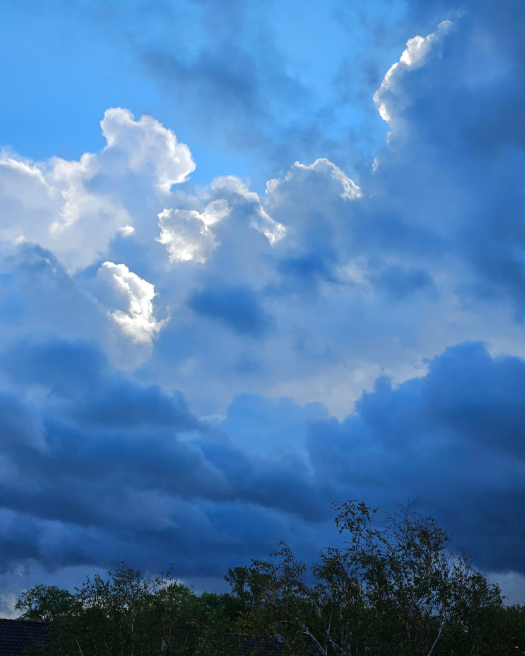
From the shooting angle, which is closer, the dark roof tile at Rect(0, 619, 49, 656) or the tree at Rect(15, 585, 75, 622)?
the dark roof tile at Rect(0, 619, 49, 656)

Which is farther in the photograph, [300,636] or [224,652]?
[224,652]

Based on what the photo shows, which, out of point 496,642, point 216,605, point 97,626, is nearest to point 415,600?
point 496,642

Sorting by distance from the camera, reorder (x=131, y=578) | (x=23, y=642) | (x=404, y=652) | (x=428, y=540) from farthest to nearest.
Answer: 1. (x=23, y=642)
2. (x=131, y=578)
3. (x=428, y=540)
4. (x=404, y=652)

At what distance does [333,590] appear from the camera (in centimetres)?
2497

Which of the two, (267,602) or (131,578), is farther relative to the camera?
(131,578)

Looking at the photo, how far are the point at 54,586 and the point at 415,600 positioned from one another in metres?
82.2

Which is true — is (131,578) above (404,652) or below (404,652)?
above

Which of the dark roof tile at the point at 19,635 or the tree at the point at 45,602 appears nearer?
the dark roof tile at the point at 19,635

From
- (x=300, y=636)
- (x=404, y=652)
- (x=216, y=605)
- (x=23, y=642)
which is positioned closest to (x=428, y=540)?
(x=404, y=652)

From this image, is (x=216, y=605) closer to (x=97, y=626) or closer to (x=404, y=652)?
(x=97, y=626)

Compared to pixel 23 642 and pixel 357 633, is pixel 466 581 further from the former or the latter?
pixel 23 642

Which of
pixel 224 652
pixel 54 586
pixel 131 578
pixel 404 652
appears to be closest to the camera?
pixel 404 652

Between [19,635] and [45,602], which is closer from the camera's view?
[19,635]

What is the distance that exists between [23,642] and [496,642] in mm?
34776
